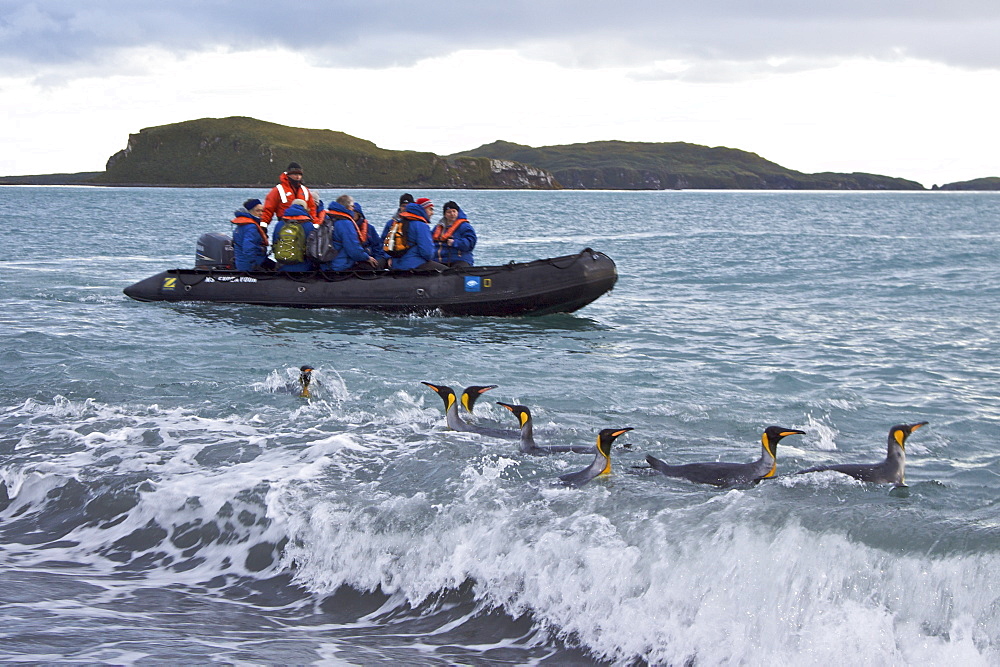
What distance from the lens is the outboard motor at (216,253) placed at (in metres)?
17.5

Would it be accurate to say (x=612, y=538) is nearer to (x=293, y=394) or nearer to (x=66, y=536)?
(x=66, y=536)

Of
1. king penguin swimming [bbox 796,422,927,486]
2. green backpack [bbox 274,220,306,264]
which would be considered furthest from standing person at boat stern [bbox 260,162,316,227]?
king penguin swimming [bbox 796,422,927,486]

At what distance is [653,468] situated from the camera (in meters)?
7.21

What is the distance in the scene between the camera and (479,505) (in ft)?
21.5

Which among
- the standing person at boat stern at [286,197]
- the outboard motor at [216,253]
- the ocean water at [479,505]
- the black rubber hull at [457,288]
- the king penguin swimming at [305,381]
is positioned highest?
the standing person at boat stern at [286,197]

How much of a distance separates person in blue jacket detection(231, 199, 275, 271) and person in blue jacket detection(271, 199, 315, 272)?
34 cm

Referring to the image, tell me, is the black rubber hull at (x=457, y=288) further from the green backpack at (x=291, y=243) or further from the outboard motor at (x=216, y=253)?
the outboard motor at (x=216, y=253)

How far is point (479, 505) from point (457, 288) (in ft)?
30.3

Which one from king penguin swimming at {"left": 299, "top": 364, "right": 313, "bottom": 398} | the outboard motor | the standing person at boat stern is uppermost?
the standing person at boat stern

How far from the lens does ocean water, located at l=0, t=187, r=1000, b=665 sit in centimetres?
508

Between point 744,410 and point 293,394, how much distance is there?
4792mm

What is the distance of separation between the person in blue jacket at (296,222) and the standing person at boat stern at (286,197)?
0.20m

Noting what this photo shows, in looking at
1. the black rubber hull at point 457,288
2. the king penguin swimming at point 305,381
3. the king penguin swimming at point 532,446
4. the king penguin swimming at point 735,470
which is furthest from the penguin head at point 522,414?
the black rubber hull at point 457,288

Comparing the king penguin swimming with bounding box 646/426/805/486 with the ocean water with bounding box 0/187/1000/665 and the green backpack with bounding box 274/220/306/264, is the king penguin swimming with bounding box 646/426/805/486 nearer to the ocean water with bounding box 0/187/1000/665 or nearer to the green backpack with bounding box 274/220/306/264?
the ocean water with bounding box 0/187/1000/665
